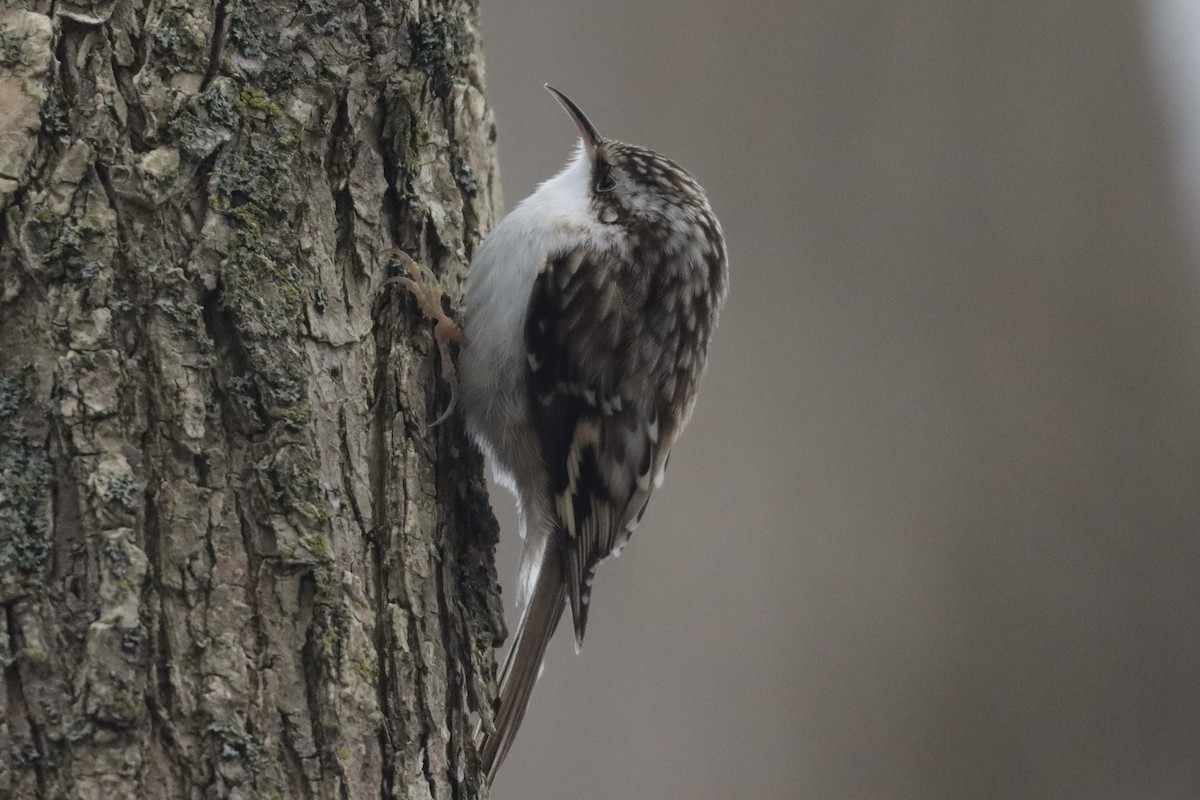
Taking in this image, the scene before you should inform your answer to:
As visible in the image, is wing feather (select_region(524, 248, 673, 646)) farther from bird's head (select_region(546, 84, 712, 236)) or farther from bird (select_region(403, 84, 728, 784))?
bird's head (select_region(546, 84, 712, 236))

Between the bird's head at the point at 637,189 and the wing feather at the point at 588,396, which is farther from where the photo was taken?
the bird's head at the point at 637,189

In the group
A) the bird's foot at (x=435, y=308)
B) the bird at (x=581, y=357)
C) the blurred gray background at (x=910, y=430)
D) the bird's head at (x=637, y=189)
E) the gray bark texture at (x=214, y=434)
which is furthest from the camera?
the blurred gray background at (x=910, y=430)

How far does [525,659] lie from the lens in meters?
1.88

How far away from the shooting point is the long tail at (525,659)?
171cm

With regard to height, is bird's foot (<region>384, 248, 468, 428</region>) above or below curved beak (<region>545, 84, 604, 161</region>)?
below

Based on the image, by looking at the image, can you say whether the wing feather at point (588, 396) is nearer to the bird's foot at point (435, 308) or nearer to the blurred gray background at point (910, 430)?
the bird's foot at point (435, 308)

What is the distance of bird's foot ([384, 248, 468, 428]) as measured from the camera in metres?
1.64

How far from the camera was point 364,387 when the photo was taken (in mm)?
1505

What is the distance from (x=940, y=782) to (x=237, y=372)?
232 cm

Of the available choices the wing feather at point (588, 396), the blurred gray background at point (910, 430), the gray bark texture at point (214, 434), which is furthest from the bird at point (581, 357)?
the blurred gray background at point (910, 430)

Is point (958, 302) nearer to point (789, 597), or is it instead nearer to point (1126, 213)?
point (1126, 213)

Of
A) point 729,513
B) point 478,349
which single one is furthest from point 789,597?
point 478,349

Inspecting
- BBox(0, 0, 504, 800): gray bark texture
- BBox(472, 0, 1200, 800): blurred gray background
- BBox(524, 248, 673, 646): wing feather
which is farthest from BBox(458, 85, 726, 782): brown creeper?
BBox(472, 0, 1200, 800): blurred gray background

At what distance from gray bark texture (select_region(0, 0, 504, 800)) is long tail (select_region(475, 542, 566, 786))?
18 centimetres
